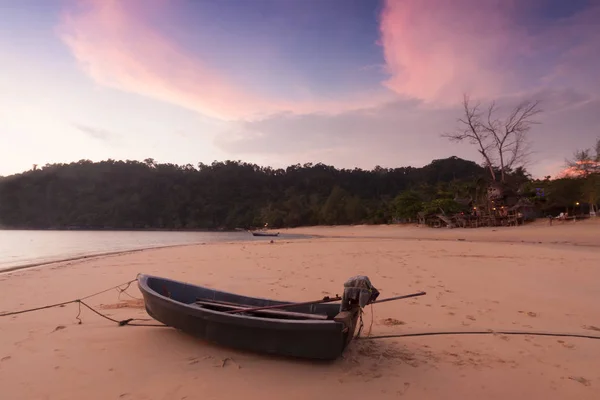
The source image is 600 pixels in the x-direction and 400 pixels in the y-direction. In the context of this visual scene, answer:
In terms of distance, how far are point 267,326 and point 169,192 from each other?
122634mm

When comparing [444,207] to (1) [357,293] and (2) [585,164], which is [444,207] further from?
(1) [357,293]

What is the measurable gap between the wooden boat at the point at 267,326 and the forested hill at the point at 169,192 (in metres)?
88.1

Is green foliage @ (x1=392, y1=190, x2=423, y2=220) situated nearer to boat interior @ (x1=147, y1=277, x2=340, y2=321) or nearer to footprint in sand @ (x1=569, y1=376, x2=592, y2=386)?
boat interior @ (x1=147, y1=277, x2=340, y2=321)

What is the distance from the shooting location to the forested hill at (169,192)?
104000mm

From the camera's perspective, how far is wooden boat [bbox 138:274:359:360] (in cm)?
388

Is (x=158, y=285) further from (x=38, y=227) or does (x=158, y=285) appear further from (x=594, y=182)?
(x=38, y=227)

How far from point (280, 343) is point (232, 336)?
0.66 meters

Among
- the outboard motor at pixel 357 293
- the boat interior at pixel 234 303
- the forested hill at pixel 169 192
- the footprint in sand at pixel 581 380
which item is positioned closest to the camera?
the footprint in sand at pixel 581 380

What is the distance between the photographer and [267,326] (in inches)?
160

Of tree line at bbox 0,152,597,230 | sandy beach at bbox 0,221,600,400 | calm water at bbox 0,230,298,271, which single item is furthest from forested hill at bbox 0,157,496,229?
sandy beach at bbox 0,221,600,400

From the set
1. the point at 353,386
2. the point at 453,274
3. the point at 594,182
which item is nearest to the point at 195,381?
the point at 353,386

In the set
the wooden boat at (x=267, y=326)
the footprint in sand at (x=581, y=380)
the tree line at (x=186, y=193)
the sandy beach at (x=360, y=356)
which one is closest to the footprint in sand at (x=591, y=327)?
the sandy beach at (x=360, y=356)

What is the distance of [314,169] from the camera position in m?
127

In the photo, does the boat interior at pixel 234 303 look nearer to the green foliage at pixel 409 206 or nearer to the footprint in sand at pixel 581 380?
the footprint in sand at pixel 581 380
